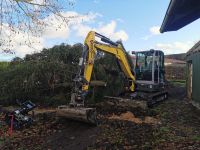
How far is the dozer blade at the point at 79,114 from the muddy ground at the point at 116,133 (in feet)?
1.16

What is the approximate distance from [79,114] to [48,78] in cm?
680

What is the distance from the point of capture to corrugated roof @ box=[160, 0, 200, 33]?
19.4 feet

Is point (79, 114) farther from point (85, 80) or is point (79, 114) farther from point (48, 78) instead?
point (48, 78)

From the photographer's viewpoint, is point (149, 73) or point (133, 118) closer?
point (133, 118)

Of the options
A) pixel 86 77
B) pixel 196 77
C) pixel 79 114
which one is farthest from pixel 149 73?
pixel 79 114

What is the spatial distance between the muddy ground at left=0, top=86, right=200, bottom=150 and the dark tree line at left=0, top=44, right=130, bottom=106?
363 centimetres

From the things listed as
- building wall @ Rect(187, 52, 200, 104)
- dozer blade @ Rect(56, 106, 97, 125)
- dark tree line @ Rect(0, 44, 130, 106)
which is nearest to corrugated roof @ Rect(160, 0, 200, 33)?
dozer blade @ Rect(56, 106, 97, 125)

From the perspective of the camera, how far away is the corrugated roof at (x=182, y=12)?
5.92 metres

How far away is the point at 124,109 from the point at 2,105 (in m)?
6.63

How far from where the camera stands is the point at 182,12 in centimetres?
688

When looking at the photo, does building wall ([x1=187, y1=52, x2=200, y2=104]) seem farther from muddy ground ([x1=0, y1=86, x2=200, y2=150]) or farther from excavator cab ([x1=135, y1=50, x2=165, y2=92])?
excavator cab ([x1=135, y1=50, x2=165, y2=92])

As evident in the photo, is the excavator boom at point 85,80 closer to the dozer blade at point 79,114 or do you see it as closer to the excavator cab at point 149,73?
the dozer blade at point 79,114

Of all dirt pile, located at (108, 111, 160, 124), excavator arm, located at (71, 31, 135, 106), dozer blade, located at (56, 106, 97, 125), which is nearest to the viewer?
dozer blade, located at (56, 106, 97, 125)

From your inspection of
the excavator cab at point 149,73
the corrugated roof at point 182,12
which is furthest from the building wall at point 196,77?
the corrugated roof at point 182,12
